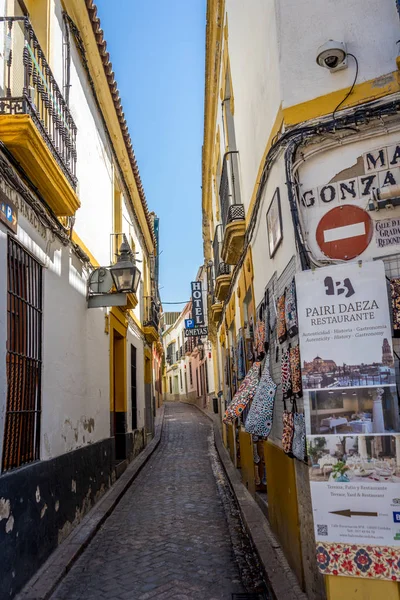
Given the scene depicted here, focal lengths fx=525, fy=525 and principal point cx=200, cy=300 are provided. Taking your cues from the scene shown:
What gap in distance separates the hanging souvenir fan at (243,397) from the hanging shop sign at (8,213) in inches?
108

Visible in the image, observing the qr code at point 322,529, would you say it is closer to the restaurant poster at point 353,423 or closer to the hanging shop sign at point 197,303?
the restaurant poster at point 353,423

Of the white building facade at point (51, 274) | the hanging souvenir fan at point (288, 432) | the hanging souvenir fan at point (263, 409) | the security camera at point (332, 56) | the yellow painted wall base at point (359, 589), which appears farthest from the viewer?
the hanging souvenir fan at point (263, 409)

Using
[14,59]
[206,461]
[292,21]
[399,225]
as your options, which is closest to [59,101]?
[14,59]

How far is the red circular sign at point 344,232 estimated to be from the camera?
11.7 ft

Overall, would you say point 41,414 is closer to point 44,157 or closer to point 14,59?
point 44,157

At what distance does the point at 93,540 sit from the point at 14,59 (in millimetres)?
5044

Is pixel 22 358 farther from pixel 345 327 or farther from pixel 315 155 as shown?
pixel 315 155

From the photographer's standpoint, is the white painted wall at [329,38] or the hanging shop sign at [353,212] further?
the white painted wall at [329,38]

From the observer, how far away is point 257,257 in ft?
20.0

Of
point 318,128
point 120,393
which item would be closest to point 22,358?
point 318,128

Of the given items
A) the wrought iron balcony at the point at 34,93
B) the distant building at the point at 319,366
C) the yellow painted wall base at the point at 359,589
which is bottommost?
the yellow painted wall base at the point at 359,589

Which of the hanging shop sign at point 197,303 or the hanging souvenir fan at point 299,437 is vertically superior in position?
the hanging shop sign at point 197,303

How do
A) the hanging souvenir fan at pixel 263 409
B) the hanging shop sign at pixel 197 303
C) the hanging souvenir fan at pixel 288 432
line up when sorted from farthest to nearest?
the hanging shop sign at pixel 197 303
the hanging souvenir fan at pixel 263 409
the hanging souvenir fan at pixel 288 432

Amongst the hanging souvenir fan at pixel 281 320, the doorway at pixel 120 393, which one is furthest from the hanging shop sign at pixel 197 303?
the hanging souvenir fan at pixel 281 320
